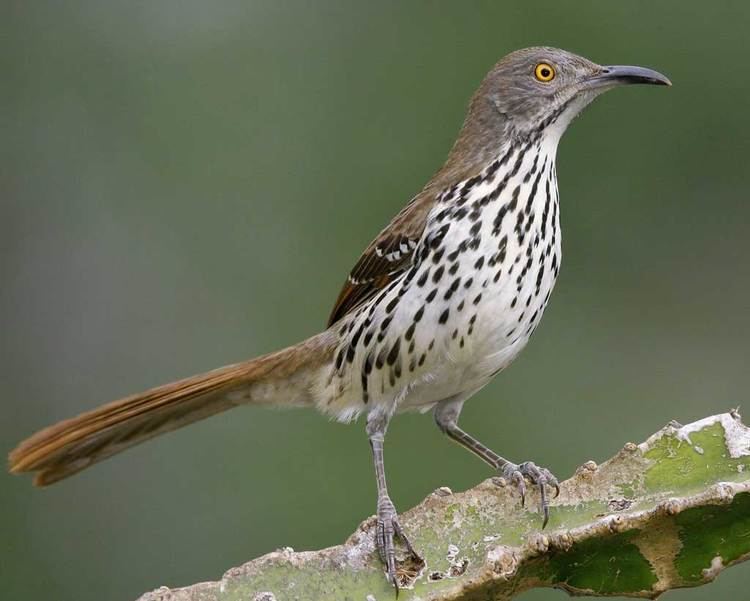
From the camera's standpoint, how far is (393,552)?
357cm

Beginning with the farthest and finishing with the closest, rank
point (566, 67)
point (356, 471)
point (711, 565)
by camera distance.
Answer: point (356, 471) → point (566, 67) → point (711, 565)

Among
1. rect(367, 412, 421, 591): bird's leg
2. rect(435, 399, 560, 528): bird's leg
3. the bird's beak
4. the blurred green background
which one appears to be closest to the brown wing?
rect(367, 412, 421, 591): bird's leg

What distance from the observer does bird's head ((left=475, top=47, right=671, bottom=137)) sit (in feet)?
15.3

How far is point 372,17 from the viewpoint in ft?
26.7

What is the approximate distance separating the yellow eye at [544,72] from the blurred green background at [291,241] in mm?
2041

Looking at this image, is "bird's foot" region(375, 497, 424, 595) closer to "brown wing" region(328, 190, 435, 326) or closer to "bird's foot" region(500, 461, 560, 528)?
"bird's foot" region(500, 461, 560, 528)

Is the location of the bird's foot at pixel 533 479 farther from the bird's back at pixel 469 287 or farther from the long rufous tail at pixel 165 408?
the long rufous tail at pixel 165 408

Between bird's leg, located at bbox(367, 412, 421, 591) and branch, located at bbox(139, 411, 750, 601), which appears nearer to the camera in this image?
branch, located at bbox(139, 411, 750, 601)

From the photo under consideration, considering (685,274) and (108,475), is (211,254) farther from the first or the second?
(685,274)

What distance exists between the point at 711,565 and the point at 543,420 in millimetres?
3268

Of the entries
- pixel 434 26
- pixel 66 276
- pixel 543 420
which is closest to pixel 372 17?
pixel 434 26

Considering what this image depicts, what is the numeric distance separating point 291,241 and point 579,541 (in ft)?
14.1

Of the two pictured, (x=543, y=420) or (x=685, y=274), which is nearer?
(x=543, y=420)

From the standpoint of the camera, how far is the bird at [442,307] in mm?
4297
